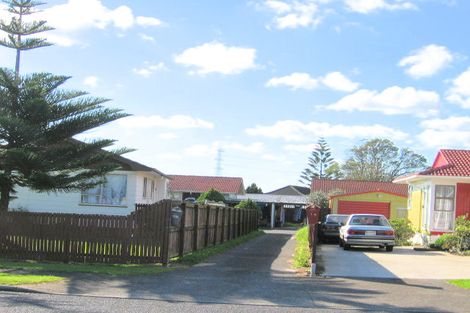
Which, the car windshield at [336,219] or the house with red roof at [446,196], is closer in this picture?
the house with red roof at [446,196]

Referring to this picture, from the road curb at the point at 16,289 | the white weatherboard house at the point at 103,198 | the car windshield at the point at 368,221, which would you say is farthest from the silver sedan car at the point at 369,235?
the road curb at the point at 16,289

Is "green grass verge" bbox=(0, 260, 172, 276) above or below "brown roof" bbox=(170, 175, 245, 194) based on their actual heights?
below

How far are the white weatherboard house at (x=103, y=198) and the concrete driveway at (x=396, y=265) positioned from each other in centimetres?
1070

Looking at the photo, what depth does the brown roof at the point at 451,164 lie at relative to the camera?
23.3 metres

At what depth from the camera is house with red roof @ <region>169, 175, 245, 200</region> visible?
61.1 m

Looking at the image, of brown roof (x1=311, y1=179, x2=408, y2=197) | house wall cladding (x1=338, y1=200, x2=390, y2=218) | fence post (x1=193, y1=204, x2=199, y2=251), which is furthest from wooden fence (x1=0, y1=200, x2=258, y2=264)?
brown roof (x1=311, y1=179, x2=408, y2=197)

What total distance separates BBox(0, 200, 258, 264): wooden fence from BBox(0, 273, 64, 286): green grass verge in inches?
99.2

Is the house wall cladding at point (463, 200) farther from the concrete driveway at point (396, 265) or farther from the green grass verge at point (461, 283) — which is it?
the green grass verge at point (461, 283)

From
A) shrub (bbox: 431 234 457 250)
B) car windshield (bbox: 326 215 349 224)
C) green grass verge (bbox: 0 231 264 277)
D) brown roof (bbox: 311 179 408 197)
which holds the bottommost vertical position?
green grass verge (bbox: 0 231 264 277)

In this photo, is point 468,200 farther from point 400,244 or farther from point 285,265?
point 285,265

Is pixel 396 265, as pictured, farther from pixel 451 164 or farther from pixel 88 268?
pixel 451 164

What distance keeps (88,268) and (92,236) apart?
1.24 metres

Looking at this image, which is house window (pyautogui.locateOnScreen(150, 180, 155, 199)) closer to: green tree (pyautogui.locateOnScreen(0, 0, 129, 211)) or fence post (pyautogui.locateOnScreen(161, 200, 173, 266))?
green tree (pyautogui.locateOnScreen(0, 0, 129, 211))

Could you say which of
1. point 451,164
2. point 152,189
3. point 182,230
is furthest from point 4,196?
point 451,164
